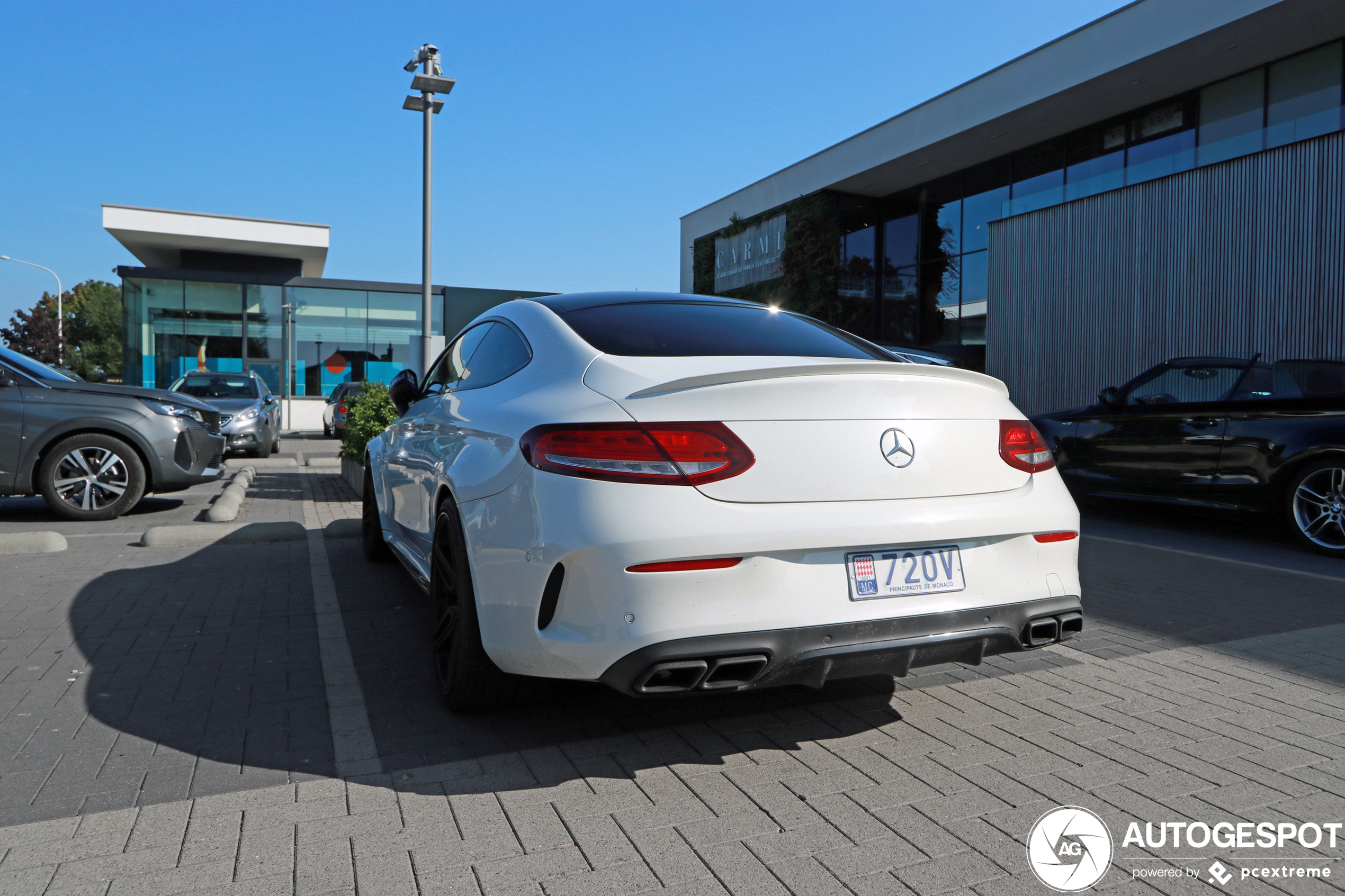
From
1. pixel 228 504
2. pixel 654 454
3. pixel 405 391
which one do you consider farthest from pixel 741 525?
pixel 228 504

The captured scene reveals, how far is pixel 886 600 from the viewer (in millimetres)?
2693

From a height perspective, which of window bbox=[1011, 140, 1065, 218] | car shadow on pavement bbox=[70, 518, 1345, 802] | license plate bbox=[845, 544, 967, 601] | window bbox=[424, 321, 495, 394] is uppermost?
window bbox=[1011, 140, 1065, 218]

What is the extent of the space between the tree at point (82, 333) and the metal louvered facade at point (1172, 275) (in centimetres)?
6491

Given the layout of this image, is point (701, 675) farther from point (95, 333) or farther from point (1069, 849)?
point (95, 333)

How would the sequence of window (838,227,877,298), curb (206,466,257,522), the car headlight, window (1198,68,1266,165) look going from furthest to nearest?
window (838,227,877,298)
window (1198,68,1266,165)
the car headlight
curb (206,466,257,522)

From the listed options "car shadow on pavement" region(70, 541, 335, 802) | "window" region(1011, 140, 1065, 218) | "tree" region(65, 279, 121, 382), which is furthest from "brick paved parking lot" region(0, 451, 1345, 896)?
"tree" region(65, 279, 121, 382)

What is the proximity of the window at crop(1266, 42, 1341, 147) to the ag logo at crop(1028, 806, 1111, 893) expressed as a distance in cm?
1594

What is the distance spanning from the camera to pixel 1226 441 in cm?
762

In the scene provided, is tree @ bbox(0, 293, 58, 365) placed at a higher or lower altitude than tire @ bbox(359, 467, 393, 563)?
higher

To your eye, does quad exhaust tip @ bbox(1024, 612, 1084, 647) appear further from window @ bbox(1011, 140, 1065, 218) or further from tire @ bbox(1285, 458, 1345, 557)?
window @ bbox(1011, 140, 1065, 218)

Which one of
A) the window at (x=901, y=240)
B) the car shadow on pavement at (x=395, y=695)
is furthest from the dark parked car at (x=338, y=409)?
the window at (x=901, y=240)

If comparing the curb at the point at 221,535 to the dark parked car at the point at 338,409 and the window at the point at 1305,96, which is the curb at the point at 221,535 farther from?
the window at the point at 1305,96

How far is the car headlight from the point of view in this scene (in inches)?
336

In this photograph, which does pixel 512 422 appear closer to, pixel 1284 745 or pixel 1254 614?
pixel 1284 745
